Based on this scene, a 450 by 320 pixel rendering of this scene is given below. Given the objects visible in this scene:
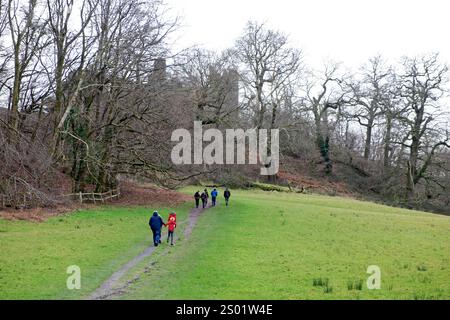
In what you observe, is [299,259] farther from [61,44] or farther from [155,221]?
[61,44]

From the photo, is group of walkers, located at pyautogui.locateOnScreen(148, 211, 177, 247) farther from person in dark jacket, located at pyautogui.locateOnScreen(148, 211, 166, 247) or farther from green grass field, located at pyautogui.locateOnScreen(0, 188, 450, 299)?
green grass field, located at pyautogui.locateOnScreen(0, 188, 450, 299)

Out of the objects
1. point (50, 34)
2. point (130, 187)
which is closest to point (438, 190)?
point (130, 187)

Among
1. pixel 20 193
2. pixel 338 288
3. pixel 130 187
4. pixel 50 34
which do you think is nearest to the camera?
pixel 338 288

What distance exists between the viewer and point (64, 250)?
17.5m

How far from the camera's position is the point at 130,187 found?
4272cm

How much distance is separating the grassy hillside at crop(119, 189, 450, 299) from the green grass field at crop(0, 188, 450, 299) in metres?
0.04

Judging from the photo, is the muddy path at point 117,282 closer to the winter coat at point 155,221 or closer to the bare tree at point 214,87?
the winter coat at point 155,221

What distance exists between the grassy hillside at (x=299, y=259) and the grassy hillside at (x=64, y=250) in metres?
1.84

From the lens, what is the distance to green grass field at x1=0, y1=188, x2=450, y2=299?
12.7 metres

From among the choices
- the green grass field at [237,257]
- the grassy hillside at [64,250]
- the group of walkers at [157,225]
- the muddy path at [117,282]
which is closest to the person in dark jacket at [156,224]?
the group of walkers at [157,225]

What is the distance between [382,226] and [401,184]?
2744cm

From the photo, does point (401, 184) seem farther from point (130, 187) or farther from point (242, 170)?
point (130, 187)

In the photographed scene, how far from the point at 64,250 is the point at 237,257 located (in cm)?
652

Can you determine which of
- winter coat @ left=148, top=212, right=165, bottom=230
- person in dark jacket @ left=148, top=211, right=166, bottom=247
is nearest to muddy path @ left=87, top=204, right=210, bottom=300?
person in dark jacket @ left=148, top=211, right=166, bottom=247
